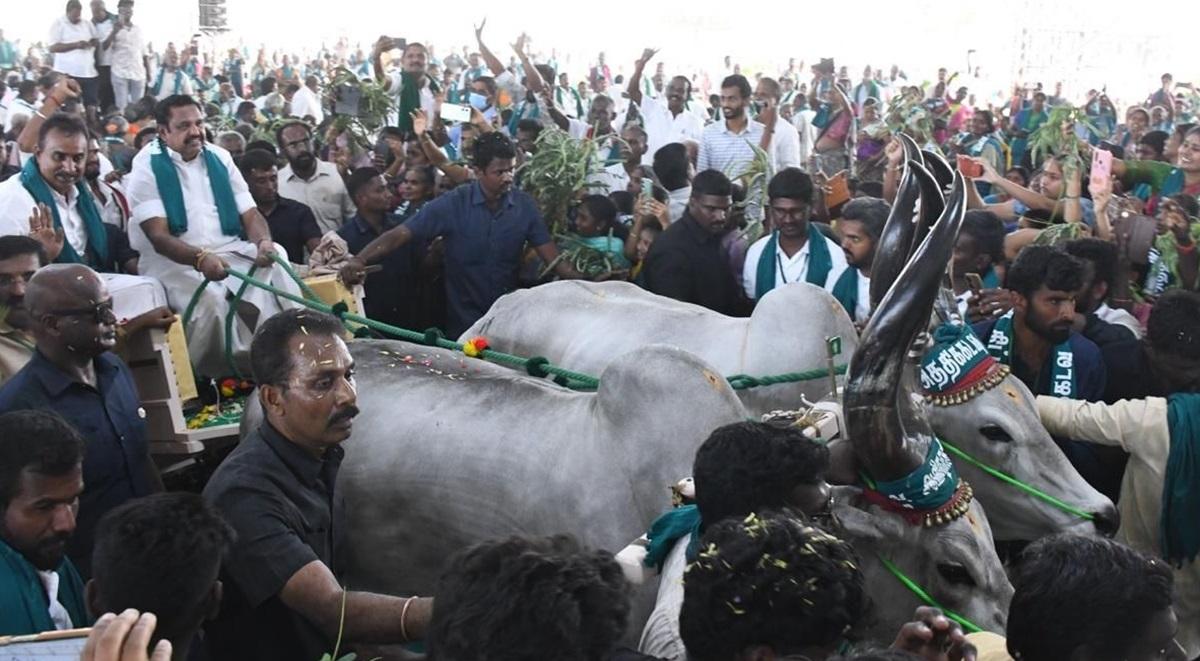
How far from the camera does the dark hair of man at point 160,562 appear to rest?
2984 mm

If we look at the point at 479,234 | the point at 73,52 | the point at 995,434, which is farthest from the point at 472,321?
the point at 73,52

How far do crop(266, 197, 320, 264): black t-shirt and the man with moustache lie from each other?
4980 millimetres

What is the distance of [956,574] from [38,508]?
269 centimetres

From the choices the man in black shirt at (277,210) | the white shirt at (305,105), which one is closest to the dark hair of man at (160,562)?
the man in black shirt at (277,210)

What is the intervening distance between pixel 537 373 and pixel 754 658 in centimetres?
305

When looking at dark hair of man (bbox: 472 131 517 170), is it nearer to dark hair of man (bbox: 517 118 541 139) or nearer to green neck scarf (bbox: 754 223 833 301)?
green neck scarf (bbox: 754 223 833 301)

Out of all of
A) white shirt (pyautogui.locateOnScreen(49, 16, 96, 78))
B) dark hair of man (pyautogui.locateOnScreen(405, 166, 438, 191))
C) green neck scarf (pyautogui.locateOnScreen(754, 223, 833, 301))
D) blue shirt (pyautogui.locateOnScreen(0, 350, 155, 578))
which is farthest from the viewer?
white shirt (pyautogui.locateOnScreen(49, 16, 96, 78))

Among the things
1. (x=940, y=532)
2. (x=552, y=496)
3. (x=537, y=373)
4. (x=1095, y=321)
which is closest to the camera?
(x=940, y=532)

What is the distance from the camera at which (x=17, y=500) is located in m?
3.43

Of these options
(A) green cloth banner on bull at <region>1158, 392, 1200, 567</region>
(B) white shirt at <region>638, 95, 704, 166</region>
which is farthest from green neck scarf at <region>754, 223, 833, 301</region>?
(B) white shirt at <region>638, 95, 704, 166</region>

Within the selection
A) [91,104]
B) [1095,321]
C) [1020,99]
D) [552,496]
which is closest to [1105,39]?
[1020,99]

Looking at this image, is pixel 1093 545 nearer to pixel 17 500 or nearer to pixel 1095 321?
pixel 17 500

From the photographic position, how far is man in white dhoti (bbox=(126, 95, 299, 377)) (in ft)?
21.3

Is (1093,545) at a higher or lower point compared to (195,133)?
lower
